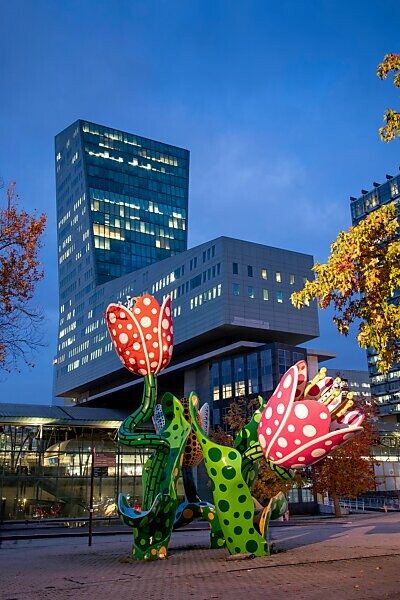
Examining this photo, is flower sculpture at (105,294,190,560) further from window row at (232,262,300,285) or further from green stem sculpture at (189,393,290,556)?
window row at (232,262,300,285)

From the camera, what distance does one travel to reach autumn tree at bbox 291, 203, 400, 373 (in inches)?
434

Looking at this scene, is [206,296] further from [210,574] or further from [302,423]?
[210,574]

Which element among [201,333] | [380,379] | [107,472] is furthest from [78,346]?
[380,379]

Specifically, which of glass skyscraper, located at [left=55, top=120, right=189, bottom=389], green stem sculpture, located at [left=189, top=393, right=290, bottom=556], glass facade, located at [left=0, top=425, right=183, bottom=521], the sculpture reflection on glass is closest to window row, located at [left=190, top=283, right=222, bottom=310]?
glass facade, located at [left=0, top=425, right=183, bottom=521]

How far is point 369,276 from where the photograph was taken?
10984mm

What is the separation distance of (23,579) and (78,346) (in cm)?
9474

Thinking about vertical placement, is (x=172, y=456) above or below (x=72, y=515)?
above

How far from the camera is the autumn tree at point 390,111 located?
12014mm

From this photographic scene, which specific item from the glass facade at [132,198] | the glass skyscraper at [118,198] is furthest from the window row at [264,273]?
the glass facade at [132,198]

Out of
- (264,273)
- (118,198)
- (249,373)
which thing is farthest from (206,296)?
(118,198)

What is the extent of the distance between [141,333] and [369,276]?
7.23 metres

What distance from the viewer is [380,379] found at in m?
150

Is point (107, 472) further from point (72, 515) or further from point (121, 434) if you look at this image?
point (121, 434)

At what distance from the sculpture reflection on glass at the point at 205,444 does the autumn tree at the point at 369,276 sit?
2.88m
